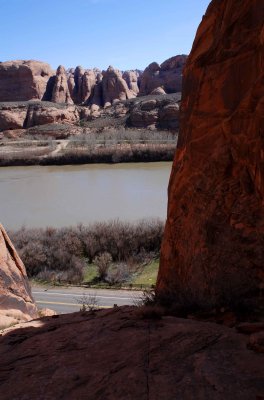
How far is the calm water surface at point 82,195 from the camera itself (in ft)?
88.0

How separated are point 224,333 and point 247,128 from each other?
257cm

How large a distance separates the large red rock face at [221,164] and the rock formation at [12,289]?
3361mm

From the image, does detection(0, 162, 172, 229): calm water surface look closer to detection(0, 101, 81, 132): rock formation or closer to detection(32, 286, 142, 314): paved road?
detection(32, 286, 142, 314): paved road

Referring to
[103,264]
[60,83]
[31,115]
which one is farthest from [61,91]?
[103,264]

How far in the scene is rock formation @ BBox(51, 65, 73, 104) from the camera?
91250 mm

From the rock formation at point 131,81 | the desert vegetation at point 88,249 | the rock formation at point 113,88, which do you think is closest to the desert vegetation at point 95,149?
the desert vegetation at point 88,249

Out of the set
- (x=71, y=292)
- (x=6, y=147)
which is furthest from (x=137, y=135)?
(x=71, y=292)

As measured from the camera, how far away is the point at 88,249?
22859 mm

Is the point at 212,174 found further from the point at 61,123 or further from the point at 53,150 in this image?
the point at 61,123

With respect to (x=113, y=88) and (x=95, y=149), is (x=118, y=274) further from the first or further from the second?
(x=113, y=88)

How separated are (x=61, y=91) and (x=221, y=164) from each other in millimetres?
90970

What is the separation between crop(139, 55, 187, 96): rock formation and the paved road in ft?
230

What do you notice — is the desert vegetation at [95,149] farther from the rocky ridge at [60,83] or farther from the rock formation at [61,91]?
the rock formation at [61,91]

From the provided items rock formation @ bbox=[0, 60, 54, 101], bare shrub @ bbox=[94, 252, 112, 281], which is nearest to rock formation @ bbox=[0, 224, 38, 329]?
bare shrub @ bbox=[94, 252, 112, 281]
